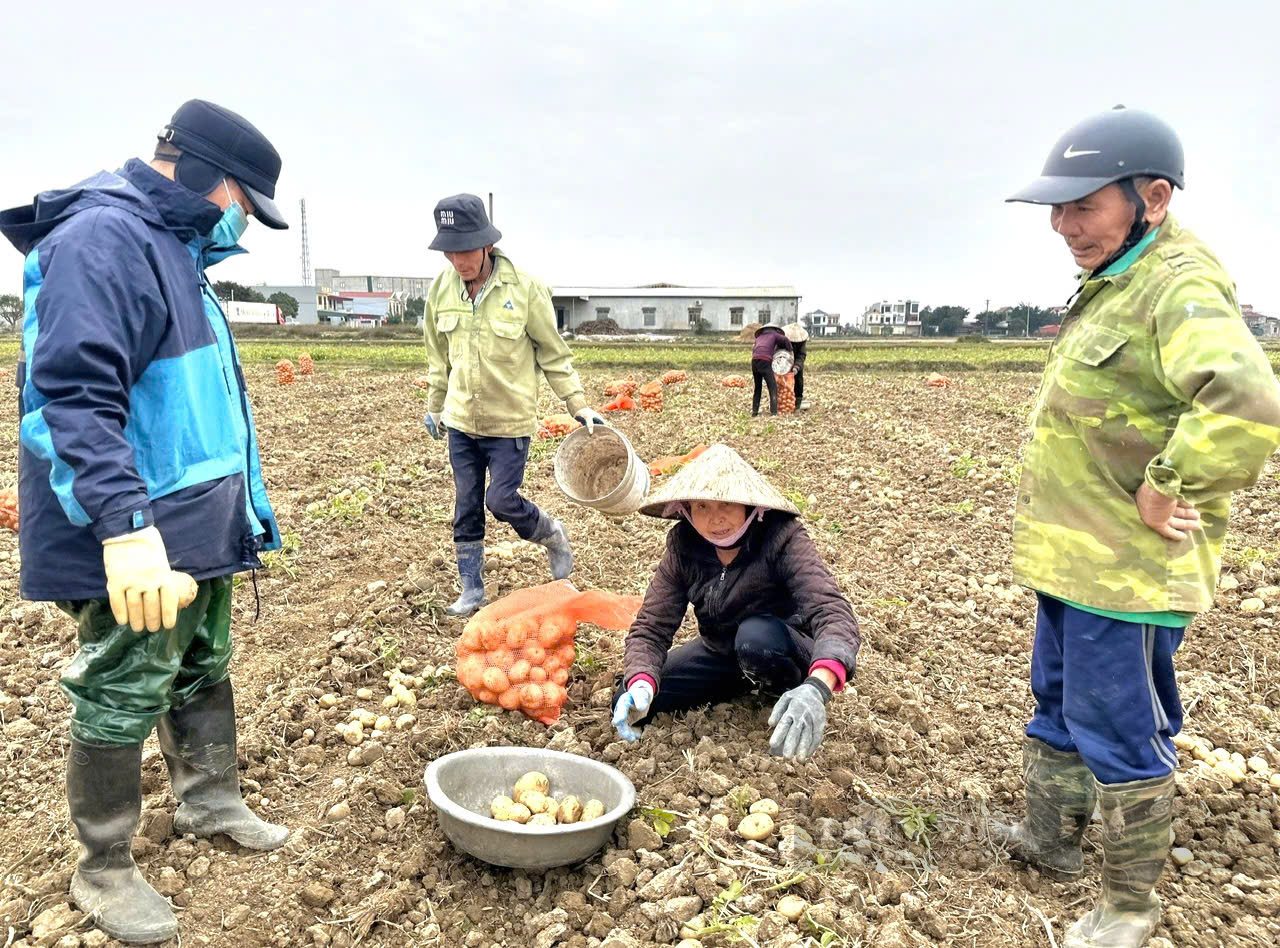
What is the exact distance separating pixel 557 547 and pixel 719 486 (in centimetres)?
205

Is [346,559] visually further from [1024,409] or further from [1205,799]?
[1024,409]

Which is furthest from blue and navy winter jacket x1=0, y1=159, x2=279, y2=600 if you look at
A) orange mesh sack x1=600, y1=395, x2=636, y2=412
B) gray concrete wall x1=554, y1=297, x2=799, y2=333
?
gray concrete wall x1=554, y1=297, x2=799, y2=333

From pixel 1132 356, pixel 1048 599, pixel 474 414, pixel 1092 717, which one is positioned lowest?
pixel 1092 717

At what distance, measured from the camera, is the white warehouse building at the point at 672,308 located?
1876 inches

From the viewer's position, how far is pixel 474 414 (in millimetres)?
4488

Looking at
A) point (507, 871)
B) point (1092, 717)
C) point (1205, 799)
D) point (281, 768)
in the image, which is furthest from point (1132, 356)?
point (281, 768)

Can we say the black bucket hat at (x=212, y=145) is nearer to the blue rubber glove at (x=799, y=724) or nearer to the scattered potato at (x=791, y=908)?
the blue rubber glove at (x=799, y=724)

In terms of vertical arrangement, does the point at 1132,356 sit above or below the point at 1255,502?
above

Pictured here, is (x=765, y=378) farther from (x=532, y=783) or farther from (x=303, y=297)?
(x=303, y=297)

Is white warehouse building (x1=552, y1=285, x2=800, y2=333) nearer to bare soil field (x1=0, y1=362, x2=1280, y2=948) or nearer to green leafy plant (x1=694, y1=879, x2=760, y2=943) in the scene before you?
bare soil field (x1=0, y1=362, x2=1280, y2=948)

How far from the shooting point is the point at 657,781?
9.77 ft

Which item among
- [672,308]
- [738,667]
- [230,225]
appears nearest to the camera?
[230,225]

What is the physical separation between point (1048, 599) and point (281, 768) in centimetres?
257

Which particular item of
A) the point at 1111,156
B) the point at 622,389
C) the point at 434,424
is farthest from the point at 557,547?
the point at 622,389
